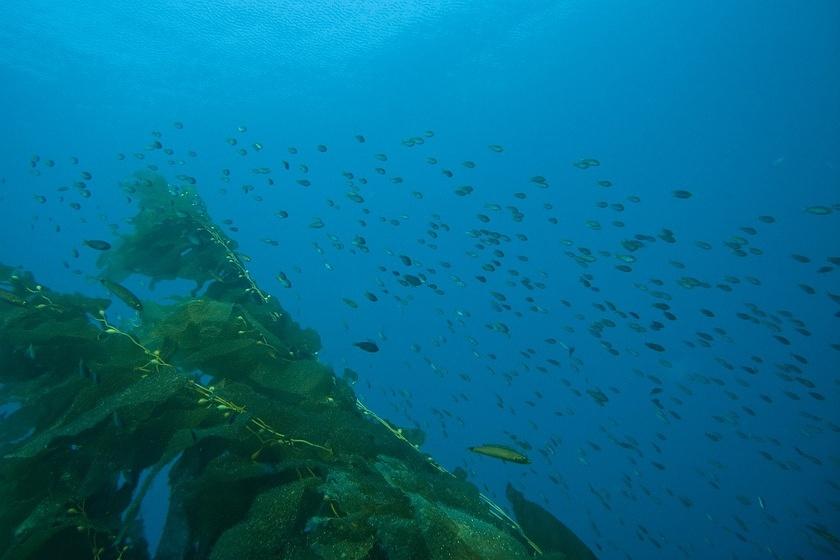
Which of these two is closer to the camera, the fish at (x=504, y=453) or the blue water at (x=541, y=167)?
the fish at (x=504, y=453)

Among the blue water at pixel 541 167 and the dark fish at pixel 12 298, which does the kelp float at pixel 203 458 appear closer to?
the dark fish at pixel 12 298

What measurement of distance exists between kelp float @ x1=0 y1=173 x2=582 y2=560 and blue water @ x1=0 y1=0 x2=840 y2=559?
47.0ft

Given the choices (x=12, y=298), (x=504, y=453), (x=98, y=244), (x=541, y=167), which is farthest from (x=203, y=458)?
(x=541, y=167)

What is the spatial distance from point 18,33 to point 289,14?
22001 millimetres

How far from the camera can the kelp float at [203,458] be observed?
1.60 meters

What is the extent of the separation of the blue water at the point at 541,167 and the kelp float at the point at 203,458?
14.3m

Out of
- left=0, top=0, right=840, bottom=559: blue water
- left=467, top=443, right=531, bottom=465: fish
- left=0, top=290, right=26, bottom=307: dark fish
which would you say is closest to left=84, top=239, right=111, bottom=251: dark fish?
left=0, top=290, right=26, bottom=307: dark fish

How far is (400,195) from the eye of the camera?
282ft

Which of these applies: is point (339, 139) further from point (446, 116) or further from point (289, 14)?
point (289, 14)

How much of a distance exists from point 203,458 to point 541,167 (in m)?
75.3

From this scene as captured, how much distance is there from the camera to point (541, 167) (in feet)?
233

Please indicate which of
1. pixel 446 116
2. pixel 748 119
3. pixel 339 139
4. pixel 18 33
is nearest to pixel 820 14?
pixel 748 119

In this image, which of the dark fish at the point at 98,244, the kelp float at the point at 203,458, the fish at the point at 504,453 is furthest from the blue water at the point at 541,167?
the kelp float at the point at 203,458

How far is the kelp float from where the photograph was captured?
1603mm
